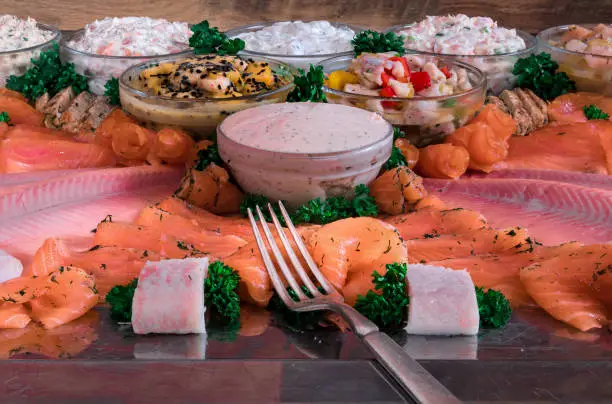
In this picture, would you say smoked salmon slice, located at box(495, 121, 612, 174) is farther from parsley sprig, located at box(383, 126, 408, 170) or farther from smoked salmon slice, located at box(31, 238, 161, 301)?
smoked salmon slice, located at box(31, 238, 161, 301)

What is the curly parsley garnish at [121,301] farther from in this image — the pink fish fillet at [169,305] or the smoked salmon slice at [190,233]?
the smoked salmon slice at [190,233]

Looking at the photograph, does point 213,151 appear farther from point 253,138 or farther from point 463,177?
point 463,177

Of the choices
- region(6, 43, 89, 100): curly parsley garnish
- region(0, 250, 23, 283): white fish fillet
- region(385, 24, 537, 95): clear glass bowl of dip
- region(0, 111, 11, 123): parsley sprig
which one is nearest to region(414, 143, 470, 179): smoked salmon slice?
region(385, 24, 537, 95): clear glass bowl of dip

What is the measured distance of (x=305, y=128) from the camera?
198 centimetres

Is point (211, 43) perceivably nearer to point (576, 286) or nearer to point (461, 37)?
point (461, 37)

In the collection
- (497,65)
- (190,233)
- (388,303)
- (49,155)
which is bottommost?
(49,155)

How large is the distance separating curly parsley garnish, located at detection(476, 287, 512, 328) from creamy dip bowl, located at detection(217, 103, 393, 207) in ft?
2.03

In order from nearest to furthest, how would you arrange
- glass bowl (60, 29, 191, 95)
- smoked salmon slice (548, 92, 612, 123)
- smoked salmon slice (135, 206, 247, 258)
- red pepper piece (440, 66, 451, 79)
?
smoked salmon slice (135, 206, 247, 258), red pepper piece (440, 66, 451, 79), smoked salmon slice (548, 92, 612, 123), glass bowl (60, 29, 191, 95)

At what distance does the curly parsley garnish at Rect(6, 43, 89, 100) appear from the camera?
8.95 ft

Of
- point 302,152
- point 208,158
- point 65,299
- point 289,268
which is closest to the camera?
point 65,299

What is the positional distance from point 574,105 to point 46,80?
7.08 feet

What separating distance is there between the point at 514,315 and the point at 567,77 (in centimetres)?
166

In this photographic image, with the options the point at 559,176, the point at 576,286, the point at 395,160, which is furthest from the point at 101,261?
the point at 559,176

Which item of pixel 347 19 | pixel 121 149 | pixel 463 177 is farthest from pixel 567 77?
pixel 121 149
